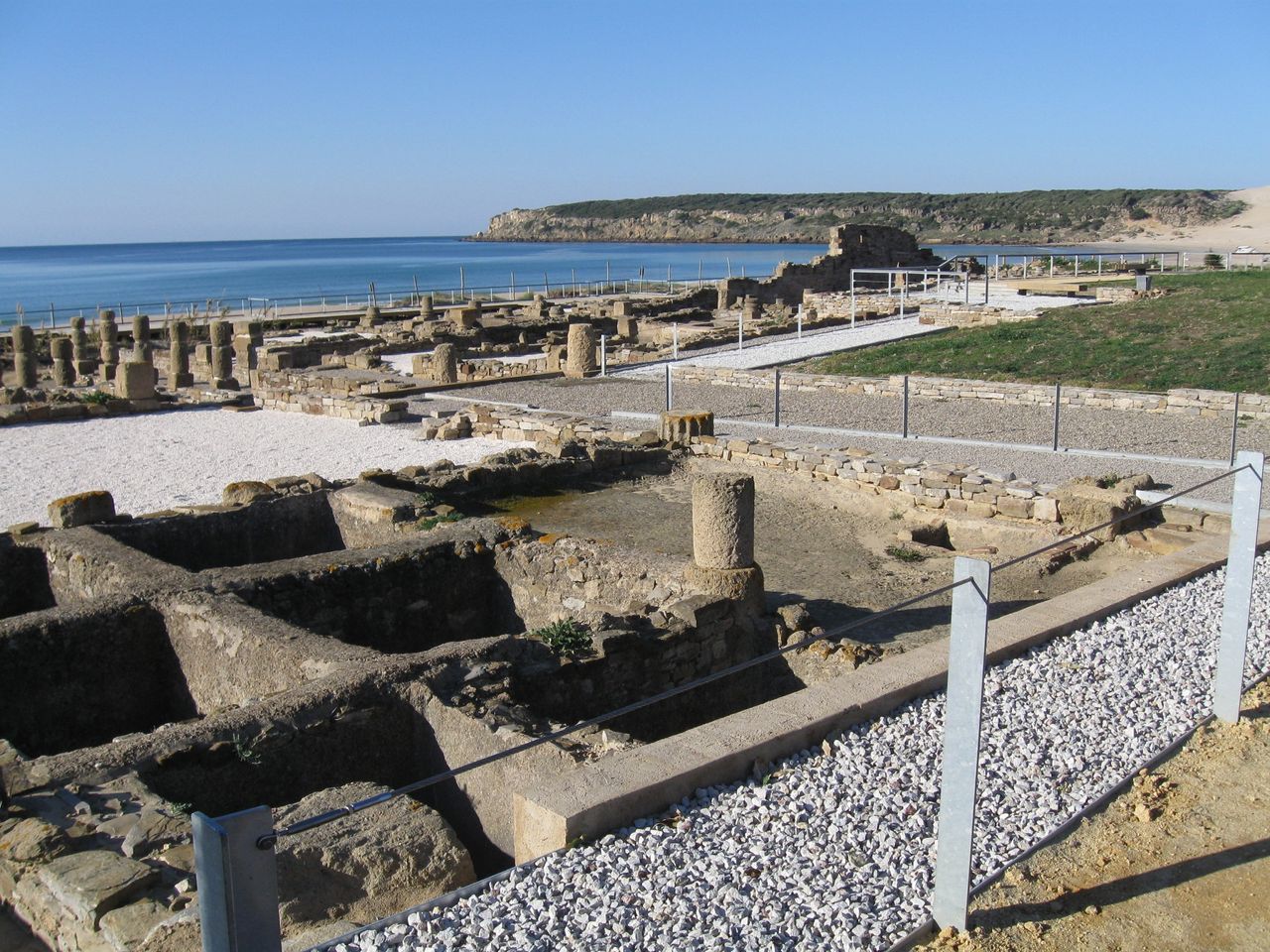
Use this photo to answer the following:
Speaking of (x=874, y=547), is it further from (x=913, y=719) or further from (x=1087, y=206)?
(x=1087, y=206)

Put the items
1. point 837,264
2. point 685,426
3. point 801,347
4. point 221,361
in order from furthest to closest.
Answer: point 837,264, point 801,347, point 221,361, point 685,426

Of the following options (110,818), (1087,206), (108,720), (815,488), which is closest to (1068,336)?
(815,488)

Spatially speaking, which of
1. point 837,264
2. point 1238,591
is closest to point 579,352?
point 1238,591

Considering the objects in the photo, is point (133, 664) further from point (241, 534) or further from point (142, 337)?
point (142, 337)

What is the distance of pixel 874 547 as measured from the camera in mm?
12391

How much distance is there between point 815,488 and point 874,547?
229cm

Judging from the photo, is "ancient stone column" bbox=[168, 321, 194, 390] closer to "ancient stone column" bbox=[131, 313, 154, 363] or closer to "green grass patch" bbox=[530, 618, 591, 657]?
"ancient stone column" bbox=[131, 313, 154, 363]

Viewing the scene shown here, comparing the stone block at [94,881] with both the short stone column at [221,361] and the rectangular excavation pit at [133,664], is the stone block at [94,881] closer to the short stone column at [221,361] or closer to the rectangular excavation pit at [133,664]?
the rectangular excavation pit at [133,664]

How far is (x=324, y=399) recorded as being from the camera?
21000 millimetres

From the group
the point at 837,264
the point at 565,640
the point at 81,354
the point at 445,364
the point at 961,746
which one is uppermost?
the point at 837,264

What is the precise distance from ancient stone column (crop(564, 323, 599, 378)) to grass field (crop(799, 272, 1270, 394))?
4776mm

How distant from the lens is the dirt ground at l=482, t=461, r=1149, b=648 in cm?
1044

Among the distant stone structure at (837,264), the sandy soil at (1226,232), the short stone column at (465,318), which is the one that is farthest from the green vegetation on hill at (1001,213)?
the short stone column at (465,318)

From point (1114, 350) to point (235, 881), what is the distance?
2440cm
